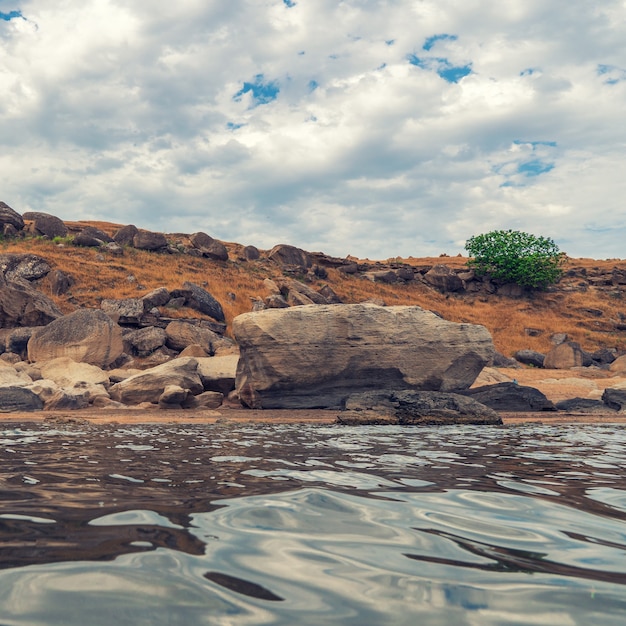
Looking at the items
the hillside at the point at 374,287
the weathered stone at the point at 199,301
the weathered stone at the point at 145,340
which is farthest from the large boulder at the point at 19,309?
the weathered stone at the point at 199,301

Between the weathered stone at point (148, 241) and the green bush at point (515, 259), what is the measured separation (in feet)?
90.3

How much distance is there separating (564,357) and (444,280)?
65.9 ft

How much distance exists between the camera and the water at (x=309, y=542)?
191cm

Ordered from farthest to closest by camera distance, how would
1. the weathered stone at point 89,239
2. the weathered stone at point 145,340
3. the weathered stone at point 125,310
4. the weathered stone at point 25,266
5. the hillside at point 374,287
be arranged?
1. the weathered stone at point 89,239
2. the hillside at point 374,287
3. the weathered stone at point 25,266
4. the weathered stone at point 125,310
5. the weathered stone at point 145,340

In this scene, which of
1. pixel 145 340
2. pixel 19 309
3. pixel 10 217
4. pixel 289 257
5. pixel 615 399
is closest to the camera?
pixel 615 399

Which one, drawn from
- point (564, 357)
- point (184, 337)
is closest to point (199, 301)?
point (184, 337)

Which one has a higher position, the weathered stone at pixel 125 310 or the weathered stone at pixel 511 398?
the weathered stone at pixel 125 310

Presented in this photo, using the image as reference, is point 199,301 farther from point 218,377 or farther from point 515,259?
point 515,259

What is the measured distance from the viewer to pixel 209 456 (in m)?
6.64

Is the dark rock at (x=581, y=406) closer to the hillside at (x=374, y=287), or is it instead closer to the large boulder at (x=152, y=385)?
the large boulder at (x=152, y=385)

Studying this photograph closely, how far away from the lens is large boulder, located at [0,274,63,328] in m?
25.7

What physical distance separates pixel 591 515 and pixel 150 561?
8.68ft

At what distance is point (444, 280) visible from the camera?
5266 cm

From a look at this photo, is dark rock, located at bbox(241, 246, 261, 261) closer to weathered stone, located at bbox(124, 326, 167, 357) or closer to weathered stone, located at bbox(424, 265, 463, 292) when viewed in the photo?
weathered stone, located at bbox(424, 265, 463, 292)
